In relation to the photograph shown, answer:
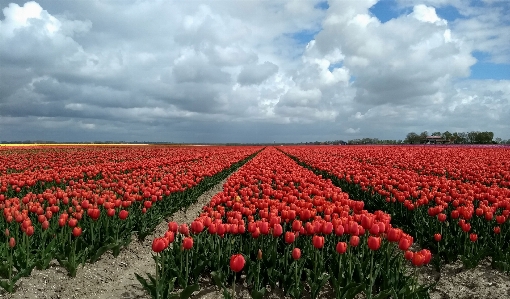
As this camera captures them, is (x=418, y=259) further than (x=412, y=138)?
No

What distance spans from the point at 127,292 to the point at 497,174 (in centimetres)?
1510

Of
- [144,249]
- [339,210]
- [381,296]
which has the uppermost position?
[339,210]

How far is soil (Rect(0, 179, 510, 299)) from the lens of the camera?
5.59 m

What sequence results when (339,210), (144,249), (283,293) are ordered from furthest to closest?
(144,249) < (339,210) < (283,293)

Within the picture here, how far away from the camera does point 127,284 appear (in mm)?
6398

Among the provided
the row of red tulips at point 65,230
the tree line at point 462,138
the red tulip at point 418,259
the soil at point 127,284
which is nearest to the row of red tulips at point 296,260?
the red tulip at point 418,259

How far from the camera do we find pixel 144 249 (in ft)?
27.8

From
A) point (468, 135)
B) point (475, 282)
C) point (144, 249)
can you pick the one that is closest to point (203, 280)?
point (144, 249)

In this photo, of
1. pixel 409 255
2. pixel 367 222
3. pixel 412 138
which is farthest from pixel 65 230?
pixel 412 138

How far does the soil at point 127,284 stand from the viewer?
559cm

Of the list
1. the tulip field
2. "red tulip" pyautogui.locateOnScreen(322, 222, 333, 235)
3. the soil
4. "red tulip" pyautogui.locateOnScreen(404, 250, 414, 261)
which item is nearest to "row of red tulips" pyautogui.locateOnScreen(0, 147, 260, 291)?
the tulip field

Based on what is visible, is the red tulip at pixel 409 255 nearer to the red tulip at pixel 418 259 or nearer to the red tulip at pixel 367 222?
the red tulip at pixel 418 259

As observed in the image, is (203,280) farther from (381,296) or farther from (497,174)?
(497,174)

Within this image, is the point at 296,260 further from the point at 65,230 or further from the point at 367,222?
the point at 65,230
